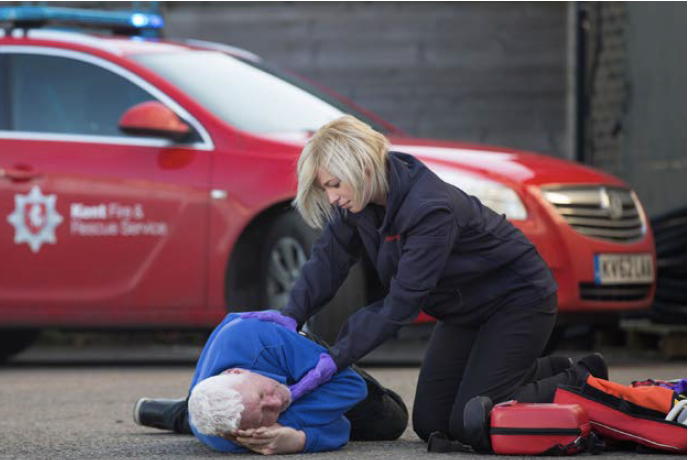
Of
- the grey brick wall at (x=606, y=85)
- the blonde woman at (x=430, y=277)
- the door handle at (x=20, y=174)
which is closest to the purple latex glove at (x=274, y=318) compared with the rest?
the blonde woman at (x=430, y=277)

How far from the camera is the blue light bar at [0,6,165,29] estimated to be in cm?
866

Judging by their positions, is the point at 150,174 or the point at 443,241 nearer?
the point at 443,241

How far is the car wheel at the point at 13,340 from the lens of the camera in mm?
9125

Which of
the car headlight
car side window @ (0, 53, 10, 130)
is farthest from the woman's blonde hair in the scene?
car side window @ (0, 53, 10, 130)

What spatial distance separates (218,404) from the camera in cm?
455

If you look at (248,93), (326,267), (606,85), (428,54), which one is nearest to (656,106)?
(606,85)

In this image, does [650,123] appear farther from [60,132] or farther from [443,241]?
[443,241]

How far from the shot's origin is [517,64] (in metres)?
11.5

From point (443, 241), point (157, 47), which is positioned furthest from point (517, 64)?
point (443, 241)

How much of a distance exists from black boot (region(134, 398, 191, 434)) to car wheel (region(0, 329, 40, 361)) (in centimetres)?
380

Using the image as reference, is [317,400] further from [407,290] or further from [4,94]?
[4,94]

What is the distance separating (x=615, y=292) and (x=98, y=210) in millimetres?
2564

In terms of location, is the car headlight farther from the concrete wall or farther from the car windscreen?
the concrete wall

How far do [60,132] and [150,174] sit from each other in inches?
23.6
